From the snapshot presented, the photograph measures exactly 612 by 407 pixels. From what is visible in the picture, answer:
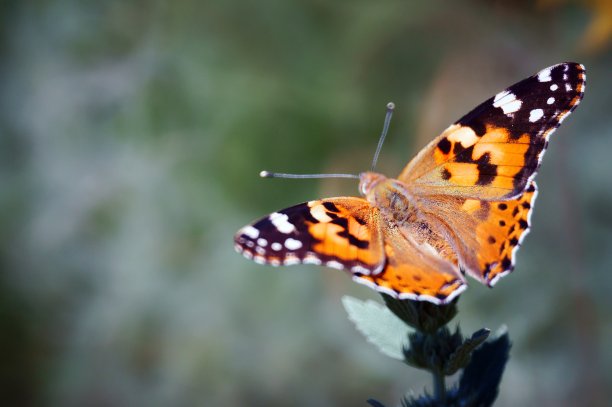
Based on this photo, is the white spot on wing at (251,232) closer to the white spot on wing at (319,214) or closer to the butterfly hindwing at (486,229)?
the white spot on wing at (319,214)

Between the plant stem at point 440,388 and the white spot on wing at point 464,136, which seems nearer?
the plant stem at point 440,388

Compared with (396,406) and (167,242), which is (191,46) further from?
(396,406)

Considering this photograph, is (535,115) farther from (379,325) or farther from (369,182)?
(379,325)

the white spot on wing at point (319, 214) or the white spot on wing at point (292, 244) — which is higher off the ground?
the white spot on wing at point (319, 214)

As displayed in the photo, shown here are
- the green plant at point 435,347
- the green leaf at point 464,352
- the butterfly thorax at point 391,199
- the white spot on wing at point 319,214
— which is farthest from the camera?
the butterfly thorax at point 391,199

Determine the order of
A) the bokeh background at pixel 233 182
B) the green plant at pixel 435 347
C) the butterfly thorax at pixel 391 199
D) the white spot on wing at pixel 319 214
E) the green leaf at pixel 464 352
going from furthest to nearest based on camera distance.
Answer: the bokeh background at pixel 233 182 → the butterfly thorax at pixel 391 199 → the white spot on wing at pixel 319 214 → the green plant at pixel 435 347 → the green leaf at pixel 464 352

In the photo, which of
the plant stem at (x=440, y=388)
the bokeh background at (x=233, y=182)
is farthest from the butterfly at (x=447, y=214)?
the bokeh background at (x=233, y=182)

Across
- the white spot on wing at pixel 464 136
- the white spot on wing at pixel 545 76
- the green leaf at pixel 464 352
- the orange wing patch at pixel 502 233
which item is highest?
the white spot on wing at pixel 545 76

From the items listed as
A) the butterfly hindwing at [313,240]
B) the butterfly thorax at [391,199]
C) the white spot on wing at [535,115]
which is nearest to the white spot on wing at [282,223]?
the butterfly hindwing at [313,240]
